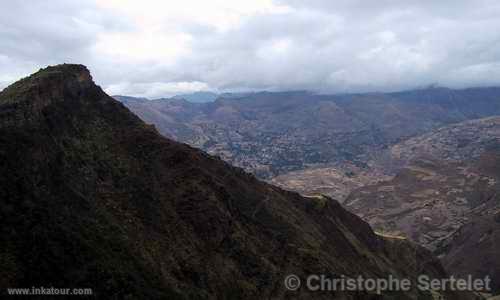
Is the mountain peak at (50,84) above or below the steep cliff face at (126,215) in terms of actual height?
above

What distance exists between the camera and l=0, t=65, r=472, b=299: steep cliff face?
3872cm

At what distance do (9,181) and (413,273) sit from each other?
274ft

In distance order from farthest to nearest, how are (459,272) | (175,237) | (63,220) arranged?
(459,272), (175,237), (63,220)

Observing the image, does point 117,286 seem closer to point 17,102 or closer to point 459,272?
point 17,102

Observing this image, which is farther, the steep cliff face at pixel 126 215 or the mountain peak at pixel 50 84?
the mountain peak at pixel 50 84

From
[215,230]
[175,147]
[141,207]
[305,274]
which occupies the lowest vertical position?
[305,274]

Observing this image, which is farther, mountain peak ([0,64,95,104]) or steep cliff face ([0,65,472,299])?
mountain peak ([0,64,95,104])

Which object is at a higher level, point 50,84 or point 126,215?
point 50,84

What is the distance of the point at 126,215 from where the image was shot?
51812 mm

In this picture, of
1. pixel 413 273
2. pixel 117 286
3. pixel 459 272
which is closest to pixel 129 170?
pixel 117 286

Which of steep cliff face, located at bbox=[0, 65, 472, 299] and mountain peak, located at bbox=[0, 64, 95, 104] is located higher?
mountain peak, located at bbox=[0, 64, 95, 104]

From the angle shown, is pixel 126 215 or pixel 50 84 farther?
pixel 50 84

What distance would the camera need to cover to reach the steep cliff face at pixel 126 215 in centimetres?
3872

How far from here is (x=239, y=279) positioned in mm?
56094
